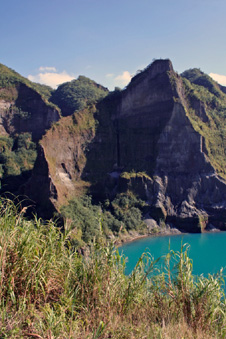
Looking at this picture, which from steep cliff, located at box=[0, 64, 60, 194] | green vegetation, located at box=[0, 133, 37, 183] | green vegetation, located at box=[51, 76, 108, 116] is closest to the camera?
green vegetation, located at box=[0, 133, 37, 183]

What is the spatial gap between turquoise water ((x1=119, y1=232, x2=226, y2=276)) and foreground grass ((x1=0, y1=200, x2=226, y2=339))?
14.3 metres

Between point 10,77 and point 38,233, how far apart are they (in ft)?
157

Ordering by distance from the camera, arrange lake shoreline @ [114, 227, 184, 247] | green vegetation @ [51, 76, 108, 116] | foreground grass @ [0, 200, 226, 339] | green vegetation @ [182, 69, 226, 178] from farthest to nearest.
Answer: green vegetation @ [51, 76, 108, 116]
green vegetation @ [182, 69, 226, 178]
lake shoreline @ [114, 227, 184, 247]
foreground grass @ [0, 200, 226, 339]

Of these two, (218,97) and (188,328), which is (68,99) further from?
(188,328)

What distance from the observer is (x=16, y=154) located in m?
40.2

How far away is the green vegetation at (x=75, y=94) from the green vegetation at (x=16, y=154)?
16803 millimetres

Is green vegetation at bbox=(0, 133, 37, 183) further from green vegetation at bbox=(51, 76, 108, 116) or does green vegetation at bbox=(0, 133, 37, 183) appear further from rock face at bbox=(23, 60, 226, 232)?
green vegetation at bbox=(51, 76, 108, 116)

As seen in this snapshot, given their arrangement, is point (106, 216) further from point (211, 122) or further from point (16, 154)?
point (211, 122)

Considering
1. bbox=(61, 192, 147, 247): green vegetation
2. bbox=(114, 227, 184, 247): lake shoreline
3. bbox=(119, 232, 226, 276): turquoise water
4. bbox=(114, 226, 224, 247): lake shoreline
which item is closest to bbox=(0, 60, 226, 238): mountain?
bbox=(61, 192, 147, 247): green vegetation

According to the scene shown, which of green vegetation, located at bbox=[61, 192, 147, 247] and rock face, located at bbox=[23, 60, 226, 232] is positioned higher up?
rock face, located at bbox=[23, 60, 226, 232]

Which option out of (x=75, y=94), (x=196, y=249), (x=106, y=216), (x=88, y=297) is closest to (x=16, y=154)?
(x=106, y=216)

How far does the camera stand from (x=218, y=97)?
49625mm

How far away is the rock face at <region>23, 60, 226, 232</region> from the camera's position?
32812mm

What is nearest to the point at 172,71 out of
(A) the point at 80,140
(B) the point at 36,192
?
(A) the point at 80,140
